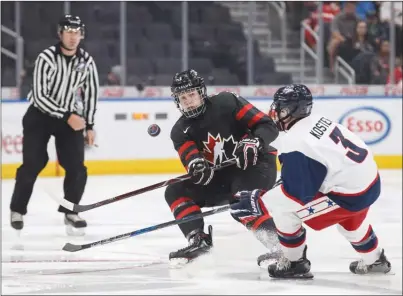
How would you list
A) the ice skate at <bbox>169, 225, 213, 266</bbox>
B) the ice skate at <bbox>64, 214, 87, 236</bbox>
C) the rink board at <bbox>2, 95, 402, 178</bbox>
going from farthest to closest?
the rink board at <bbox>2, 95, 402, 178</bbox>, the ice skate at <bbox>64, 214, 87, 236</bbox>, the ice skate at <bbox>169, 225, 213, 266</bbox>

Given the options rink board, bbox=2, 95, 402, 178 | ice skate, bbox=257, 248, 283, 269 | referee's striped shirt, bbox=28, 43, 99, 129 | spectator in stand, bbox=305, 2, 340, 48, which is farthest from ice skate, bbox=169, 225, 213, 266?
spectator in stand, bbox=305, 2, 340, 48

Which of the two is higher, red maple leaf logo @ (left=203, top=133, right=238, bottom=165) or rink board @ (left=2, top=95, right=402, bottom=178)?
red maple leaf logo @ (left=203, top=133, right=238, bottom=165)

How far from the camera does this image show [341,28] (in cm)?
695

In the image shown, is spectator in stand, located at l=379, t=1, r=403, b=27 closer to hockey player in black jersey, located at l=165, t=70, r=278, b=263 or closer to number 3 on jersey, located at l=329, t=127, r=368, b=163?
hockey player in black jersey, located at l=165, t=70, r=278, b=263

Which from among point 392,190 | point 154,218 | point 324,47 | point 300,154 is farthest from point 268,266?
point 324,47

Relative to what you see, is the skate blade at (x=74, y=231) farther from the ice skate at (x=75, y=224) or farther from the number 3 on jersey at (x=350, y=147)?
the number 3 on jersey at (x=350, y=147)

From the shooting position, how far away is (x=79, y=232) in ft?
15.0

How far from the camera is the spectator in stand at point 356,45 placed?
639 cm

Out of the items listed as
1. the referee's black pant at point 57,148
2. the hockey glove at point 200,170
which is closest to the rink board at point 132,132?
the referee's black pant at point 57,148

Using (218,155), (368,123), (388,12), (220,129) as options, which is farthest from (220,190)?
(388,12)

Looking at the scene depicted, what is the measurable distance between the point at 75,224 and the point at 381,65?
3.60 meters

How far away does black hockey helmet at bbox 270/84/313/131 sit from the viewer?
116 inches

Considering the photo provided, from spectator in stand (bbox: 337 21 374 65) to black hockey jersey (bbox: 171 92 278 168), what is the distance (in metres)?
2.92

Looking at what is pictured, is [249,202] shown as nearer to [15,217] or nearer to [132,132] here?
[15,217]
